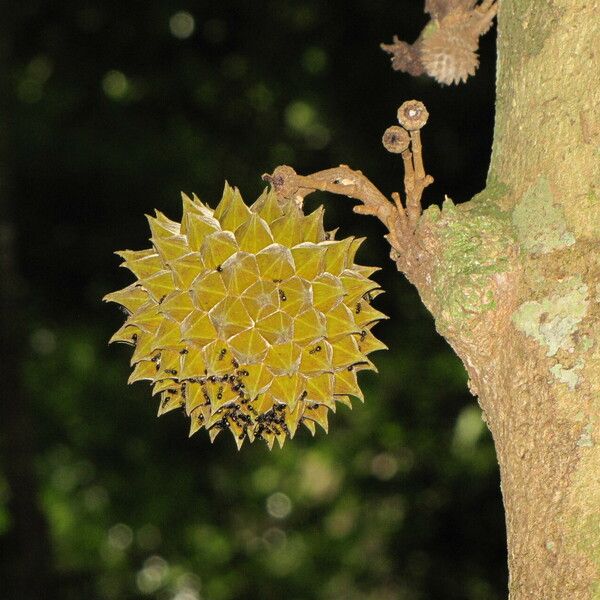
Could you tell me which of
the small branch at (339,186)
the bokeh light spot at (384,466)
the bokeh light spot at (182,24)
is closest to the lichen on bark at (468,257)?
the small branch at (339,186)

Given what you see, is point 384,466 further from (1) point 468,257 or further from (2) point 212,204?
(1) point 468,257

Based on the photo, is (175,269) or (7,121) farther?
(7,121)

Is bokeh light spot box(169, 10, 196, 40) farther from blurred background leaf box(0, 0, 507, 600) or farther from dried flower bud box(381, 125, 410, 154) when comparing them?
dried flower bud box(381, 125, 410, 154)

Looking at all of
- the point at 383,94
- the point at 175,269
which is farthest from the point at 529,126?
the point at 383,94

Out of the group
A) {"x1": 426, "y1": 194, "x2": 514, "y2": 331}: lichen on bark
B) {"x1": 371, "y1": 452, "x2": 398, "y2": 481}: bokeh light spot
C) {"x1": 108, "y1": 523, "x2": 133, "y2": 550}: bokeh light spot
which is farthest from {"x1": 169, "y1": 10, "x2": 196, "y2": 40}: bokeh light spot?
{"x1": 426, "y1": 194, "x2": 514, "y2": 331}: lichen on bark

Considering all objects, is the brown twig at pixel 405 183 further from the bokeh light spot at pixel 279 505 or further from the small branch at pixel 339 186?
the bokeh light spot at pixel 279 505

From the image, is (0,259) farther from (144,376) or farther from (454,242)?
(454,242)
